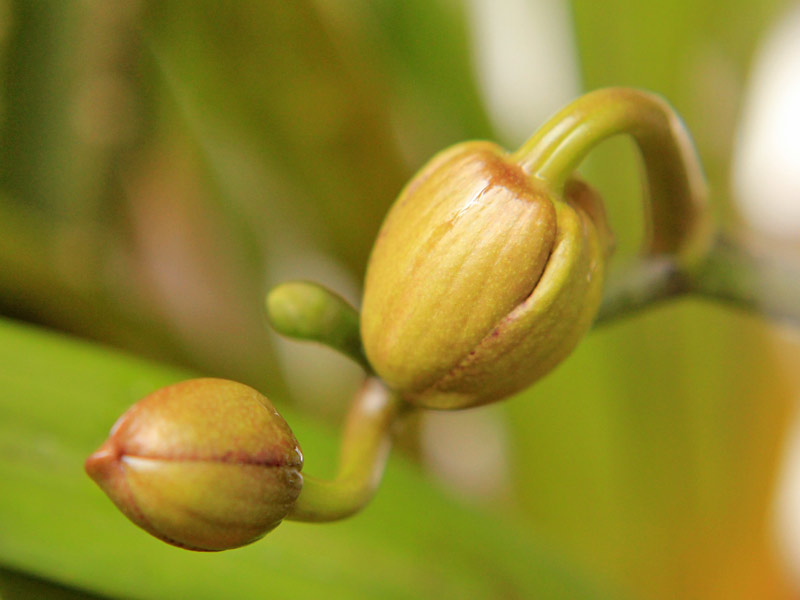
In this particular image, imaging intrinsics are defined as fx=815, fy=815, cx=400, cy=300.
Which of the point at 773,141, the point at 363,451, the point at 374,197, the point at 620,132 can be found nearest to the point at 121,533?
the point at 363,451

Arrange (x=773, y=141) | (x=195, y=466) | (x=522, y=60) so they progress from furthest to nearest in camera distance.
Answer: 1. (x=773, y=141)
2. (x=522, y=60)
3. (x=195, y=466)

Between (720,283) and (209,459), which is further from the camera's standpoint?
(720,283)

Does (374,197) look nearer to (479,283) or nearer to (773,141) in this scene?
(773,141)

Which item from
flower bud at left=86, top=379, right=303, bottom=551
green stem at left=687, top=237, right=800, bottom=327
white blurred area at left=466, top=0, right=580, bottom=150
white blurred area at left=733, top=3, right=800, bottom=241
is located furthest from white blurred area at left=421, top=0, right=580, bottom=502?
flower bud at left=86, top=379, right=303, bottom=551

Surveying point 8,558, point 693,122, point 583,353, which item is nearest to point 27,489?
point 8,558

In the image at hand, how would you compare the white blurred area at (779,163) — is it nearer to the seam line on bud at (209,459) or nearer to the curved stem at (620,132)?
the curved stem at (620,132)

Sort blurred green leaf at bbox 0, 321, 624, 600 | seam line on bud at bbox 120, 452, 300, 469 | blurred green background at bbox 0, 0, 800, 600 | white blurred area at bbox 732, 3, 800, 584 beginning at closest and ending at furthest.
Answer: seam line on bud at bbox 120, 452, 300, 469 < blurred green leaf at bbox 0, 321, 624, 600 < blurred green background at bbox 0, 0, 800, 600 < white blurred area at bbox 732, 3, 800, 584

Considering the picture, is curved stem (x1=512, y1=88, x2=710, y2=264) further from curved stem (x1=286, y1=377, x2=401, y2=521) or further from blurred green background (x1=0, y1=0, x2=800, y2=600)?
blurred green background (x1=0, y1=0, x2=800, y2=600)
